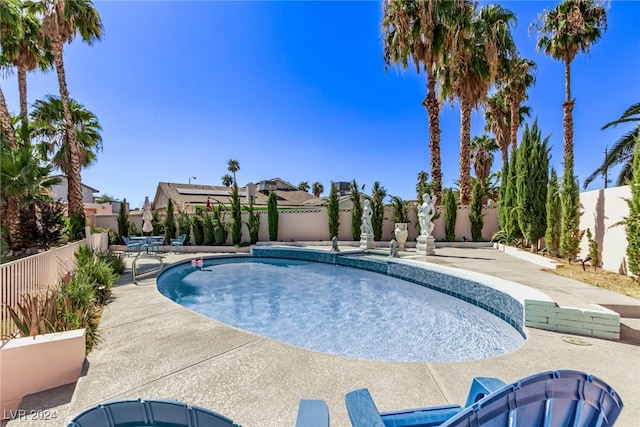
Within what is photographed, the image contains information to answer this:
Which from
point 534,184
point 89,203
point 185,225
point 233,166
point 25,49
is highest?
point 233,166

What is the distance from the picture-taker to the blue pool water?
4.71 meters

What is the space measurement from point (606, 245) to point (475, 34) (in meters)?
11.7

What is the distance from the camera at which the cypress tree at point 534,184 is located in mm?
10602

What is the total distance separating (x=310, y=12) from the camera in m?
11.0

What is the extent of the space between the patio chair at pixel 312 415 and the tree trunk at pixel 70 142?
1623 cm

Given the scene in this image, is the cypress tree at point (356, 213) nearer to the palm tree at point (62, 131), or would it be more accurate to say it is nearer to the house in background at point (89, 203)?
the palm tree at point (62, 131)

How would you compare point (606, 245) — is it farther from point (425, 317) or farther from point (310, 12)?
point (310, 12)

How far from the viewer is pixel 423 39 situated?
45.7 feet

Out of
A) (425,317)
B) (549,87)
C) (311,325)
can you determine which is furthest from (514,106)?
(311,325)

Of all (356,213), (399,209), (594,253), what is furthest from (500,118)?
(594,253)

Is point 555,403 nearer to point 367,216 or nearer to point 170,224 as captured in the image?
point 367,216

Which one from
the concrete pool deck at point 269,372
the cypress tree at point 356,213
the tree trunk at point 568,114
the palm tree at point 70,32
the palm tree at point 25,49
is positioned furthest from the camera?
the cypress tree at point 356,213

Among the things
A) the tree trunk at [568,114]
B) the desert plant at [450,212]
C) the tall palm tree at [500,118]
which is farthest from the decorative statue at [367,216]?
the tall palm tree at [500,118]

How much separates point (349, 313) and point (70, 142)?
1485cm
